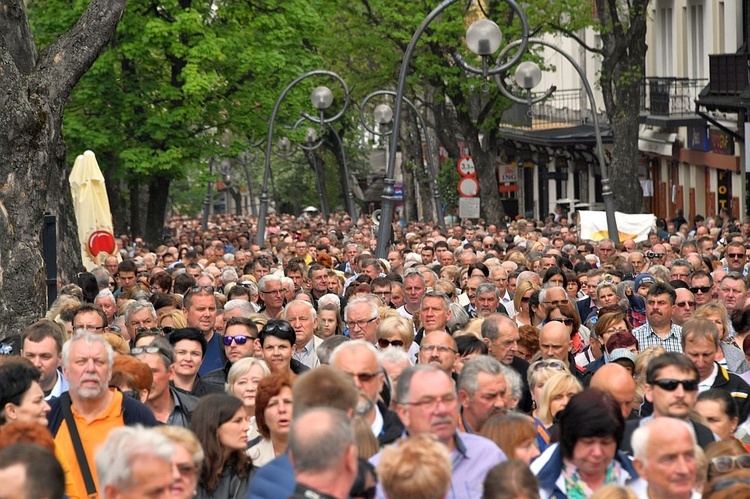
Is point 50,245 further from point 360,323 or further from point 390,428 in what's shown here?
point 390,428

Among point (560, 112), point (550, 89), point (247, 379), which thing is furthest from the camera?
point (560, 112)

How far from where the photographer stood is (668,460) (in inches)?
260

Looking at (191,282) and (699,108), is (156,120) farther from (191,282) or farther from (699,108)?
(191,282)

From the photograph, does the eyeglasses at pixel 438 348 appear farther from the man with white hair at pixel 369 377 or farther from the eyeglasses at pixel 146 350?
the man with white hair at pixel 369 377

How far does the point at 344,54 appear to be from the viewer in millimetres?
48906

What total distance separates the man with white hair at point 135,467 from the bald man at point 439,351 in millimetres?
3900

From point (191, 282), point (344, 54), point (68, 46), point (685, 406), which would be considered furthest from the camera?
point (344, 54)

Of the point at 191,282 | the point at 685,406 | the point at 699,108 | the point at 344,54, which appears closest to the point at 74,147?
the point at 344,54

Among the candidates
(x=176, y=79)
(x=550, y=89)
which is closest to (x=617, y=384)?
(x=550, y=89)

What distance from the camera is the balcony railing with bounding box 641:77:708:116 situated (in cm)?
4416

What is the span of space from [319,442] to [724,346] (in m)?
6.69

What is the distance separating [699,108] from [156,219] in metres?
14.4

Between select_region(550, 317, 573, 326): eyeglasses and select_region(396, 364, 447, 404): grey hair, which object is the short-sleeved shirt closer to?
select_region(396, 364, 447, 404): grey hair

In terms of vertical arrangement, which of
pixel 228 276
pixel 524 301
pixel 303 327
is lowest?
pixel 228 276
